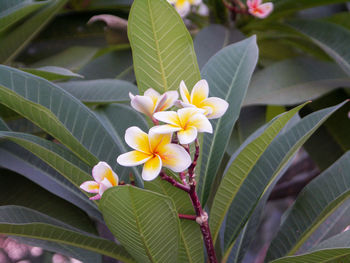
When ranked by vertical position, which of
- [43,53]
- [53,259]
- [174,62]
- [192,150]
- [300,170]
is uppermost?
Result: [174,62]

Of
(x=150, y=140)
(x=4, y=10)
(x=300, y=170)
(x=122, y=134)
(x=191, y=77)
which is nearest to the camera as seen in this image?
(x=150, y=140)

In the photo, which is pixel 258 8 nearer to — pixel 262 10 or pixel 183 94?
pixel 262 10

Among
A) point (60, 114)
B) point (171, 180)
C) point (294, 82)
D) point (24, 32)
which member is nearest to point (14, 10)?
point (24, 32)

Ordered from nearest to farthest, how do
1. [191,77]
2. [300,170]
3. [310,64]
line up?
[191,77]
[310,64]
[300,170]

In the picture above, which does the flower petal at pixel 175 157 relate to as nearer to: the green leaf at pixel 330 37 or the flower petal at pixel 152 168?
the flower petal at pixel 152 168

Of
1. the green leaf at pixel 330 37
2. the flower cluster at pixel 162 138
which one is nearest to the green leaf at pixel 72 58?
the green leaf at pixel 330 37

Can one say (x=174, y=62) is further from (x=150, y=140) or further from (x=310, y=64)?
(x=310, y=64)

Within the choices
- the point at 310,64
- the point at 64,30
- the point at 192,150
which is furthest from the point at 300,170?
the point at 192,150
